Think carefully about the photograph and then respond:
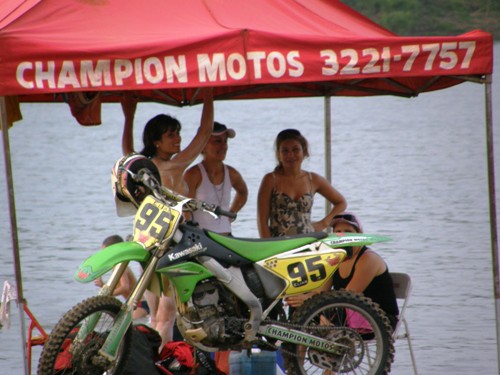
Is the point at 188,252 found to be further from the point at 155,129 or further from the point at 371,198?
the point at 371,198

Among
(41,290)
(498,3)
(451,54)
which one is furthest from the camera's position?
(498,3)

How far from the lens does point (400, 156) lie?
3136cm

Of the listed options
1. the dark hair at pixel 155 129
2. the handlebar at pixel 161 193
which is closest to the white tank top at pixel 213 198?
the dark hair at pixel 155 129

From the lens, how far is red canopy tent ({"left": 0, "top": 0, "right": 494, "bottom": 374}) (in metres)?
6.22

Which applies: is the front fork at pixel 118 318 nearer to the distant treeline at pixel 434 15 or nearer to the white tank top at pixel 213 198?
the white tank top at pixel 213 198

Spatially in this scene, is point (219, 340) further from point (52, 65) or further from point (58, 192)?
point (58, 192)

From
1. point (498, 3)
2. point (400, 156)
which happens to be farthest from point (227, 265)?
point (498, 3)

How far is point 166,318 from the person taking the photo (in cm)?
716

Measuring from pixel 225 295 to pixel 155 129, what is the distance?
132cm

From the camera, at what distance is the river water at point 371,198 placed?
11547 mm

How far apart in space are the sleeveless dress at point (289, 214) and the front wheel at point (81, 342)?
6.95ft

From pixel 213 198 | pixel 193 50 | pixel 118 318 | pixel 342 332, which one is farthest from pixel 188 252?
pixel 213 198


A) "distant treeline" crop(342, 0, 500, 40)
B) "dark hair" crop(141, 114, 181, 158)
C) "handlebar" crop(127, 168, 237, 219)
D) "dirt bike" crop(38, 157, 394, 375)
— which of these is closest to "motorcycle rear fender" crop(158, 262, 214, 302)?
"dirt bike" crop(38, 157, 394, 375)

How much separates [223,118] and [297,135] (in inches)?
1456
